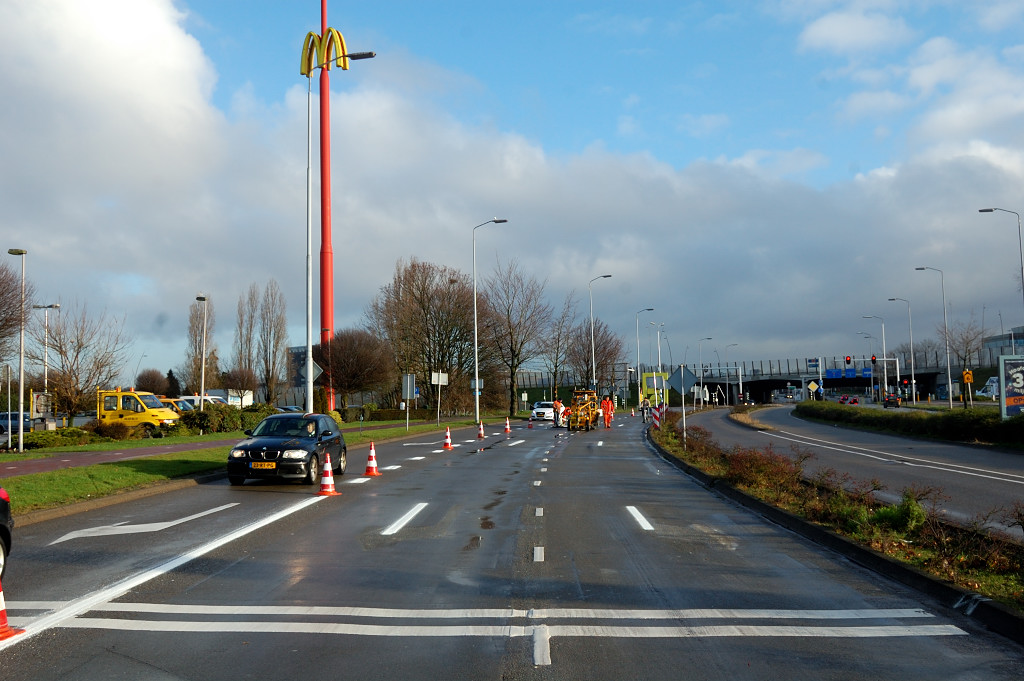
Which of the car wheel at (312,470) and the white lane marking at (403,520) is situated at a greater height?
the car wheel at (312,470)

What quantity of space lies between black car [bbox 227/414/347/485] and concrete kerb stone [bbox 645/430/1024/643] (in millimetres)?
8451

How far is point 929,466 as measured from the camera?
21.8 meters

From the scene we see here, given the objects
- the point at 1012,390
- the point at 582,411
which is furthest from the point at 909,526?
the point at 582,411

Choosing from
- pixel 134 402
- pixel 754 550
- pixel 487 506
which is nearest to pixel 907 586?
pixel 754 550

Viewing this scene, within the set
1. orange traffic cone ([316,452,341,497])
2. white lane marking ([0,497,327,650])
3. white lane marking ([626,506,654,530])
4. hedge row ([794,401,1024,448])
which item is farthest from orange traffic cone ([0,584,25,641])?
hedge row ([794,401,1024,448])

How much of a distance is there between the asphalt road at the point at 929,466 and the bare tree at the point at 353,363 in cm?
2824

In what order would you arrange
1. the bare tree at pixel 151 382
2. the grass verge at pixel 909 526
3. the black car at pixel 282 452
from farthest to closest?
the bare tree at pixel 151 382 → the black car at pixel 282 452 → the grass verge at pixel 909 526

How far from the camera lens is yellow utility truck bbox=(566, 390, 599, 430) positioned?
4691cm

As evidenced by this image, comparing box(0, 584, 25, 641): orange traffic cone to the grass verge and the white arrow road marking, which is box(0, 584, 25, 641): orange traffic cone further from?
the grass verge

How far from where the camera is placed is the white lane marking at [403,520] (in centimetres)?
1079

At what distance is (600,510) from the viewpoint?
1317 cm

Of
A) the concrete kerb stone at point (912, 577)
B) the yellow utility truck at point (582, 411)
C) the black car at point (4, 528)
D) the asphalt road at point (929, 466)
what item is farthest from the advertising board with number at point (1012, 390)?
the black car at point (4, 528)

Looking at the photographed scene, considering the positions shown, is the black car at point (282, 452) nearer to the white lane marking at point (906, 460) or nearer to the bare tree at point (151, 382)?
the white lane marking at point (906, 460)

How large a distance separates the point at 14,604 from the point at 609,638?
4771 millimetres
